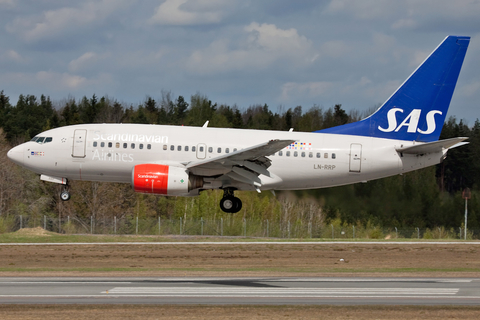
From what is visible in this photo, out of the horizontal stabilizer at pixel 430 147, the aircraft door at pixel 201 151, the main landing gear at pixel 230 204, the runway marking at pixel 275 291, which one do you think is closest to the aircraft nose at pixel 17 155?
the aircraft door at pixel 201 151

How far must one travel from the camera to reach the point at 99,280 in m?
22.2

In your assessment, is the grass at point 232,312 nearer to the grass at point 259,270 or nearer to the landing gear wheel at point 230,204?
the grass at point 259,270

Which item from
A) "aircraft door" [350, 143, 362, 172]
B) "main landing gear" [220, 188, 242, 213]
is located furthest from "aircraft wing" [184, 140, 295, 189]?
"aircraft door" [350, 143, 362, 172]

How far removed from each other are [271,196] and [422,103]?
2070 centimetres

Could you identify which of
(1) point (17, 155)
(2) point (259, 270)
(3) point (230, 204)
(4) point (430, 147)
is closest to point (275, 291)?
(2) point (259, 270)

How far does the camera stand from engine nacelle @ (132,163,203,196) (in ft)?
90.2

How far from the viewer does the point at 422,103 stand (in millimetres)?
31500

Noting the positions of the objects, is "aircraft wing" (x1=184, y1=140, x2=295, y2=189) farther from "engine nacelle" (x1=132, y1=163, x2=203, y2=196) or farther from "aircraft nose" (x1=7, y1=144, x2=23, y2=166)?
"aircraft nose" (x1=7, y1=144, x2=23, y2=166)

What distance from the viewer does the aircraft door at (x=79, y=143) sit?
2909cm

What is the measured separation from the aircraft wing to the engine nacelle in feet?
2.08

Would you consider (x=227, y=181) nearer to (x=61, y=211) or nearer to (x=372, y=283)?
(x=372, y=283)

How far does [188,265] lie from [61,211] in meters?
38.7

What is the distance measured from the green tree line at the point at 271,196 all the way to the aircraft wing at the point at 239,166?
801cm

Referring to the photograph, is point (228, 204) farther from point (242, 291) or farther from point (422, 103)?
point (422, 103)
